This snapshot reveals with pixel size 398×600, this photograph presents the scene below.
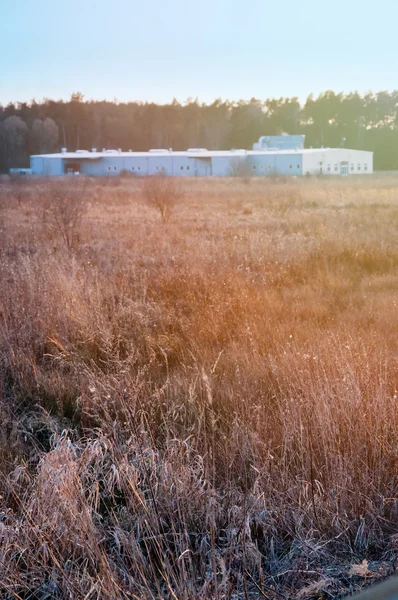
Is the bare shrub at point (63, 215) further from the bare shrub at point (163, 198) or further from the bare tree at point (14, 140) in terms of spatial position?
the bare tree at point (14, 140)

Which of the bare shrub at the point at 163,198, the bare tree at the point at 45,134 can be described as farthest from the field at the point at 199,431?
the bare tree at the point at 45,134

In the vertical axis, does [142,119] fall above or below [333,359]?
above

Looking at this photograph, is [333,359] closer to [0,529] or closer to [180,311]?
[0,529]

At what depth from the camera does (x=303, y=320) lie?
717cm

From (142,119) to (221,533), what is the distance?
245 feet

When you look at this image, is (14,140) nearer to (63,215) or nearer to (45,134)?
(45,134)

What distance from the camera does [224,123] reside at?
253 feet

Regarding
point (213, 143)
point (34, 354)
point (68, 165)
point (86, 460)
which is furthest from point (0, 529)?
point (213, 143)

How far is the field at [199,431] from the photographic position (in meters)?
2.96

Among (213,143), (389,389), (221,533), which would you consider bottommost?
(221,533)

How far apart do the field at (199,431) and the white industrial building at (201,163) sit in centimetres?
4545

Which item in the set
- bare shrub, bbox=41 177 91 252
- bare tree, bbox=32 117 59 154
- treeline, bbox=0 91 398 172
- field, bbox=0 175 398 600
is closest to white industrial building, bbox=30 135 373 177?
bare tree, bbox=32 117 59 154

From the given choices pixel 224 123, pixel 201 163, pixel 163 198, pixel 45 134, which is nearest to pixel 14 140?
pixel 45 134

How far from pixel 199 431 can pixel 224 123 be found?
76.3 meters
